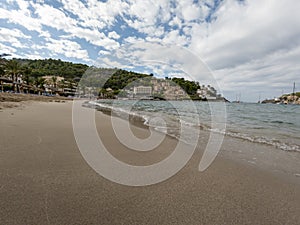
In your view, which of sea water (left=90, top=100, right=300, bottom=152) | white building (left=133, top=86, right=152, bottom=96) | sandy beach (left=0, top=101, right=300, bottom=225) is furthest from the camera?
white building (left=133, top=86, right=152, bottom=96)

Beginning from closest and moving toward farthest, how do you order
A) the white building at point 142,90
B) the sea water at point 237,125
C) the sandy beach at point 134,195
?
the sandy beach at point 134,195 → the sea water at point 237,125 → the white building at point 142,90

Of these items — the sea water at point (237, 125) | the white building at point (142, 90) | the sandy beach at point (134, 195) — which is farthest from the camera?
the white building at point (142, 90)

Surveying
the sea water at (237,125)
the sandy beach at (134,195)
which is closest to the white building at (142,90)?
the sea water at (237,125)

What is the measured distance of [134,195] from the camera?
86.0 inches

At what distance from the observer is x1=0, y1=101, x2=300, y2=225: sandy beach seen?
1751 mm

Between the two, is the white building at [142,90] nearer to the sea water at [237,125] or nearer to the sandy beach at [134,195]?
the sea water at [237,125]

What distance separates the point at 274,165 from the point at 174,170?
2390mm

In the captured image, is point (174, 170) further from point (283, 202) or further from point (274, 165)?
point (274, 165)

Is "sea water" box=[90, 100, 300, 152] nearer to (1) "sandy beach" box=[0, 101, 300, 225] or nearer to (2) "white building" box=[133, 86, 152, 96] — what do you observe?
(2) "white building" box=[133, 86, 152, 96]

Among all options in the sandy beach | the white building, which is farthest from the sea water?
the sandy beach

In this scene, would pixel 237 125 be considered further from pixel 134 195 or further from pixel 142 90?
pixel 134 195

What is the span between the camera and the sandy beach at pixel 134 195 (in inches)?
68.9

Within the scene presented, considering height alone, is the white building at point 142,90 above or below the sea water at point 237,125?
above

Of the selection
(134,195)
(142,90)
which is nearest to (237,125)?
(142,90)
